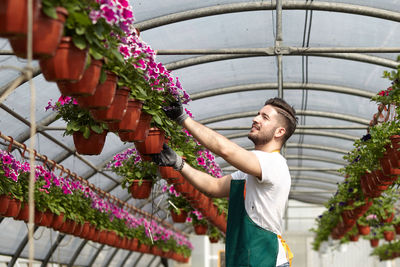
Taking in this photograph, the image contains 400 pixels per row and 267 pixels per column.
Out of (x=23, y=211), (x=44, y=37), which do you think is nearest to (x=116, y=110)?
(x=44, y=37)

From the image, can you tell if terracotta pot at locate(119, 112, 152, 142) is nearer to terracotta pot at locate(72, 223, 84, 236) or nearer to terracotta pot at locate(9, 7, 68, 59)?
terracotta pot at locate(9, 7, 68, 59)

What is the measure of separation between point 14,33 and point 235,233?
5.05 feet

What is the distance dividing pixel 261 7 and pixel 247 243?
14.9 ft

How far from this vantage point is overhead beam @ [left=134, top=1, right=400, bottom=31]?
271 inches

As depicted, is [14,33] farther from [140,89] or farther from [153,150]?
[153,150]

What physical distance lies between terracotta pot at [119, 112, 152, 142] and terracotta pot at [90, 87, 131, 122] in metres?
0.43

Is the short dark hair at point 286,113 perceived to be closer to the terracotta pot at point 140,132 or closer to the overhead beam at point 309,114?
the terracotta pot at point 140,132

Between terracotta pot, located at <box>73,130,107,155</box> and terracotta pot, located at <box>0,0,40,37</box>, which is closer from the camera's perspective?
terracotta pot, located at <box>0,0,40,37</box>

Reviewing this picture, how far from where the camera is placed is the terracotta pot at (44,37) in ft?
6.93

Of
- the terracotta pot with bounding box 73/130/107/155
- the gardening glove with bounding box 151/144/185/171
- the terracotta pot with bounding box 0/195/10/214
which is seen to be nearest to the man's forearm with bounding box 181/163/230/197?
the gardening glove with bounding box 151/144/185/171

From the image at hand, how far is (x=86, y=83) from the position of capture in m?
2.63

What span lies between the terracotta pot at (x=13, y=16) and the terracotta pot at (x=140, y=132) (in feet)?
5.27

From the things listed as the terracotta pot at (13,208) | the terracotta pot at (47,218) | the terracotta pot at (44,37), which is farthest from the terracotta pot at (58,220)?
the terracotta pot at (44,37)

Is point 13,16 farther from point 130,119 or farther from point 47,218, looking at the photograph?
point 47,218
